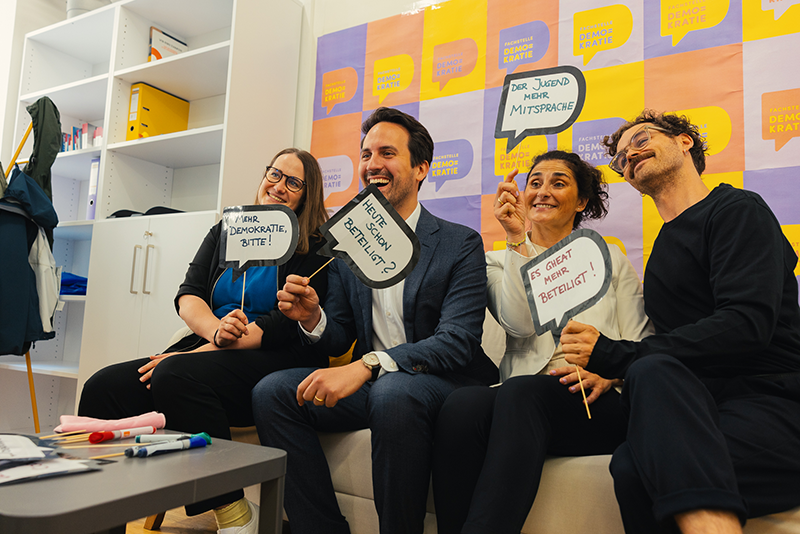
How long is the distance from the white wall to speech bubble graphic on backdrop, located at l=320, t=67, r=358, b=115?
107mm

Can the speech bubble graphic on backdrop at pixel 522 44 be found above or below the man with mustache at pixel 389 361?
above

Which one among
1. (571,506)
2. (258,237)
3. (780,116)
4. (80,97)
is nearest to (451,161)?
(258,237)

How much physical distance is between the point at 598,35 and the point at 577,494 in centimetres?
158

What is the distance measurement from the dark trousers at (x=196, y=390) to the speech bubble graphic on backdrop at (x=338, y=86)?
4.57 feet

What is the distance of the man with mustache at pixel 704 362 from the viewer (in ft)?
2.78

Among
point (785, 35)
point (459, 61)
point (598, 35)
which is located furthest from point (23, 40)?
point (785, 35)

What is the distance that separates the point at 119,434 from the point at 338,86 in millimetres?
1945

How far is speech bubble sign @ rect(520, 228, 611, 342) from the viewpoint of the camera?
1.16 metres

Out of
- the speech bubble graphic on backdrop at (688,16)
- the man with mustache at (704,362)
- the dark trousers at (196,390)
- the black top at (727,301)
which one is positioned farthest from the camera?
the speech bubble graphic on backdrop at (688,16)

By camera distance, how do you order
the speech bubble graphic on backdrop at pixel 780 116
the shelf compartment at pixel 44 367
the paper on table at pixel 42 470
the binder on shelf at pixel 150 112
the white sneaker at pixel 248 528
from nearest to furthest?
the paper on table at pixel 42 470, the white sneaker at pixel 248 528, the speech bubble graphic on backdrop at pixel 780 116, the shelf compartment at pixel 44 367, the binder on shelf at pixel 150 112

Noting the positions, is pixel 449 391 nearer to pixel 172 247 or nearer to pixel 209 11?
pixel 172 247

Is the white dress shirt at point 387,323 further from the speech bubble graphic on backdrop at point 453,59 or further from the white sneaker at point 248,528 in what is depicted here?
the speech bubble graphic on backdrop at point 453,59

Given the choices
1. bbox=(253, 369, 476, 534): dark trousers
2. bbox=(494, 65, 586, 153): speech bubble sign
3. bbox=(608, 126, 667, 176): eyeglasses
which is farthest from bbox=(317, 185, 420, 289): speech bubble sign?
bbox=(608, 126, 667, 176): eyeglasses

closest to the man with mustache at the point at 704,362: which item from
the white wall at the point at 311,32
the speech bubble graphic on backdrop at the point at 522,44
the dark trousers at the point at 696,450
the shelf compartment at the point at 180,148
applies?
the dark trousers at the point at 696,450
